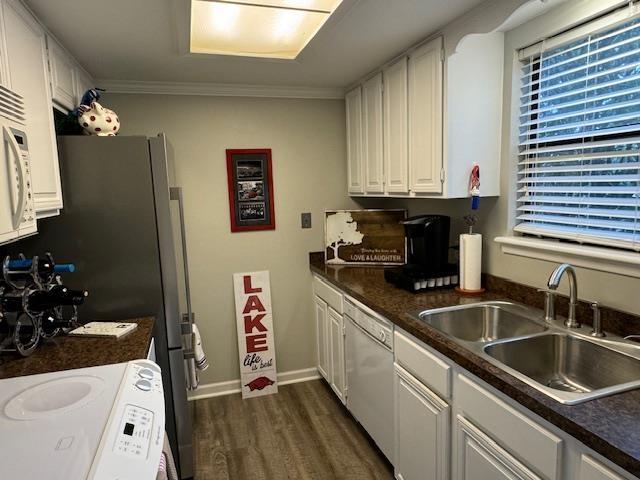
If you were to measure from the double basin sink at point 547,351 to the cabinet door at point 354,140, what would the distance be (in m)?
1.32

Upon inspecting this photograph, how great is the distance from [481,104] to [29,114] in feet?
6.22

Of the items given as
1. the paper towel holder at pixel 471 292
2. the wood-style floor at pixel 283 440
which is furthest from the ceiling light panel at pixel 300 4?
the wood-style floor at pixel 283 440

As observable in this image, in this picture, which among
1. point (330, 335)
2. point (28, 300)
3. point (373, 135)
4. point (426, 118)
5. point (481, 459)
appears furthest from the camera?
point (330, 335)

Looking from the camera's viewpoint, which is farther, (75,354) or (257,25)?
(257,25)

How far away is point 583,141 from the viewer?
1664 millimetres

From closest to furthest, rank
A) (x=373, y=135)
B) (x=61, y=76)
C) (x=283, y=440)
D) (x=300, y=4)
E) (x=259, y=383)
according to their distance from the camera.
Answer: (x=300, y=4), (x=61, y=76), (x=283, y=440), (x=373, y=135), (x=259, y=383)

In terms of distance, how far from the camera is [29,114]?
4.80 feet

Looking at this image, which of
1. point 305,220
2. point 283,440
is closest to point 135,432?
point 283,440

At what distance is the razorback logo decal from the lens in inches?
119

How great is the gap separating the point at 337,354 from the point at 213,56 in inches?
76.0

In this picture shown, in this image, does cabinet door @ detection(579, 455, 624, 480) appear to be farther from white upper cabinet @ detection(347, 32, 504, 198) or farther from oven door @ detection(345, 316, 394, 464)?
white upper cabinet @ detection(347, 32, 504, 198)

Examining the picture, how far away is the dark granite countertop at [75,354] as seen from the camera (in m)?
1.44

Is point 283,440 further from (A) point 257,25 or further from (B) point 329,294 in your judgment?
(A) point 257,25

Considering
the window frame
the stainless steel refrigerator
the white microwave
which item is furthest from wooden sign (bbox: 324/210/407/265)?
the white microwave
